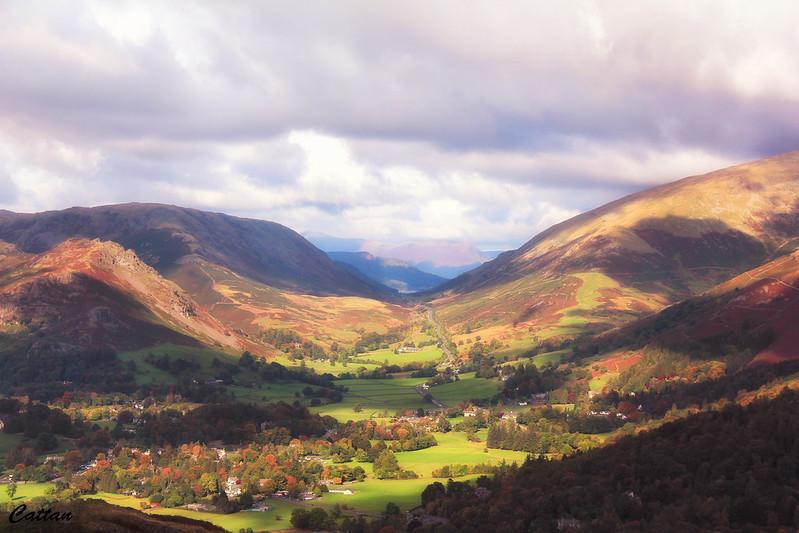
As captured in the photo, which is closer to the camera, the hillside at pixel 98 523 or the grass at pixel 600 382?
the hillside at pixel 98 523

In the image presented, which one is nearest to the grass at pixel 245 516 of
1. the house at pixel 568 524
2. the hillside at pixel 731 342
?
the house at pixel 568 524

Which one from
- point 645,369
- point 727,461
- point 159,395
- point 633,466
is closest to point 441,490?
point 633,466

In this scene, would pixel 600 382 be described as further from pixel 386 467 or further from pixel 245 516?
pixel 245 516

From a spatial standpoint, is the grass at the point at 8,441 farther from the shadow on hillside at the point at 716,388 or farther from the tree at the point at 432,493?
the shadow on hillside at the point at 716,388

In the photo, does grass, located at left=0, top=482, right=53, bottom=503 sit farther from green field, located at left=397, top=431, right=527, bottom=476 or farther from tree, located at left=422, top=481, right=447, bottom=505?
green field, located at left=397, top=431, right=527, bottom=476

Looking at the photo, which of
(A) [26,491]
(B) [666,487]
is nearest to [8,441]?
(A) [26,491]

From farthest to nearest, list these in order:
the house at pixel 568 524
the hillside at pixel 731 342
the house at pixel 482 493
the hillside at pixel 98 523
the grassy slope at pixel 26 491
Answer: the hillside at pixel 731 342, the grassy slope at pixel 26 491, the house at pixel 482 493, the house at pixel 568 524, the hillside at pixel 98 523
